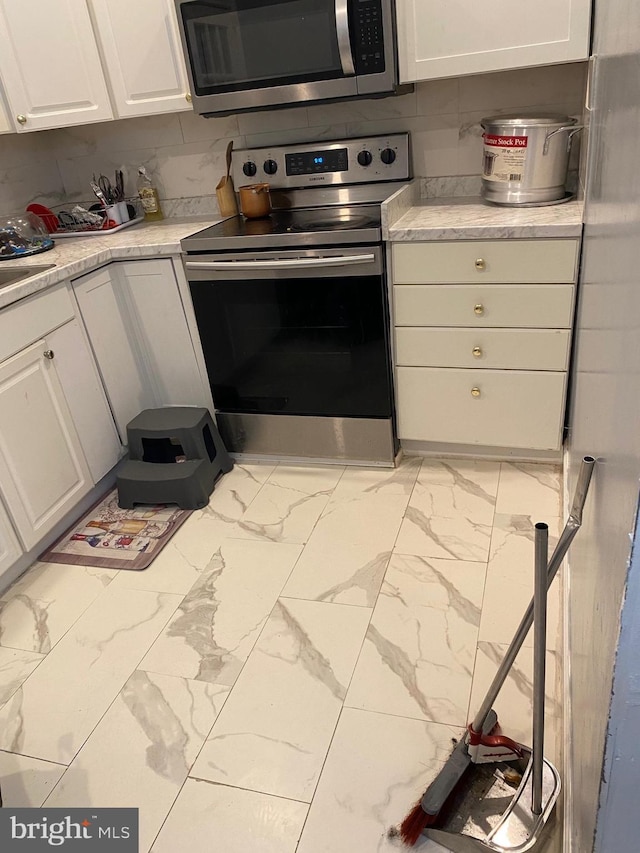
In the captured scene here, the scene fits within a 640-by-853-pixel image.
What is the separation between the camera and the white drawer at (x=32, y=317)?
6.21ft

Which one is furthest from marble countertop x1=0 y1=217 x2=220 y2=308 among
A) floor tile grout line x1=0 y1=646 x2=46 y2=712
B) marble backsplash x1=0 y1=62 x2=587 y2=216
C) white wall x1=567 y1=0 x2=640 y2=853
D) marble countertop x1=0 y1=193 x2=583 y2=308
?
white wall x1=567 y1=0 x2=640 y2=853

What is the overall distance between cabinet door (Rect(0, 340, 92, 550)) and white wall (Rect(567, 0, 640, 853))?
5.31 feet

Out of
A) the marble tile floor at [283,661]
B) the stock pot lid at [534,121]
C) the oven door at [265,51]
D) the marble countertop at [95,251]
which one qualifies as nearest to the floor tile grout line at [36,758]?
the marble tile floor at [283,661]

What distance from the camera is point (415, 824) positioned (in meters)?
1.18

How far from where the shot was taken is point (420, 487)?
7.42ft

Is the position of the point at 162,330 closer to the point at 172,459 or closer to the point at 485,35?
the point at 172,459

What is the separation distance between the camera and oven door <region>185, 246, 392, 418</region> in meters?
2.11

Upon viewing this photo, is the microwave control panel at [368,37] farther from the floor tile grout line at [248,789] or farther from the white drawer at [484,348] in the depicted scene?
the floor tile grout line at [248,789]

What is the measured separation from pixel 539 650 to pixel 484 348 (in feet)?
4.20

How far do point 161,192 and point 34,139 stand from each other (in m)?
0.57

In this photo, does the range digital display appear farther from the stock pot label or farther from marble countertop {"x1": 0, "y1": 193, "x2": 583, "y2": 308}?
the stock pot label

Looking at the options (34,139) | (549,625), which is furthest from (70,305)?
(549,625)

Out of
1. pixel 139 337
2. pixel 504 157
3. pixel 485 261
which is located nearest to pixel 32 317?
pixel 139 337

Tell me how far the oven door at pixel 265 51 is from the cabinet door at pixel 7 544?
1.53 metres
